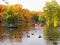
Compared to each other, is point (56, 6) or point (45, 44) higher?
point (56, 6)

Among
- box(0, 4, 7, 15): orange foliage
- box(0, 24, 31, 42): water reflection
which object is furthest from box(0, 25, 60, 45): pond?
box(0, 4, 7, 15): orange foliage

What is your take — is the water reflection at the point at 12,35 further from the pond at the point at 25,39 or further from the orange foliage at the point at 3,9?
the orange foliage at the point at 3,9

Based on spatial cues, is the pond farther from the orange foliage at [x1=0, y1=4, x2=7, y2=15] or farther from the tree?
the orange foliage at [x1=0, y1=4, x2=7, y2=15]

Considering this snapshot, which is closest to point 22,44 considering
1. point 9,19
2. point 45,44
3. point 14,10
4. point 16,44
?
point 16,44

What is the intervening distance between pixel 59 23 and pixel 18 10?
23234 millimetres

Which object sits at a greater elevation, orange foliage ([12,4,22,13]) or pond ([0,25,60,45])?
orange foliage ([12,4,22,13])

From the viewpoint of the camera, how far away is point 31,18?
97.1m

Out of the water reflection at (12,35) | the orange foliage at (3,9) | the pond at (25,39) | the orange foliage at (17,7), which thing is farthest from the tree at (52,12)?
the pond at (25,39)

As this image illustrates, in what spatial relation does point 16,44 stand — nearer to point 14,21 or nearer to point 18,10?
point 14,21

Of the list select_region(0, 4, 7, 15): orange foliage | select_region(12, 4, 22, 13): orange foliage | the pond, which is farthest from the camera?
select_region(0, 4, 7, 15): orange foliage

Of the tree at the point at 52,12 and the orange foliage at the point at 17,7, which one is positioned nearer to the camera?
the tree at the point at 52,12

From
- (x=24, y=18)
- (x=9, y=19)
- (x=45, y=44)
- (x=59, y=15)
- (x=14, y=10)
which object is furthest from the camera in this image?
(x=24, y=18)

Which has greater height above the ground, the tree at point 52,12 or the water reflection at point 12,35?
the tree at point 52,12

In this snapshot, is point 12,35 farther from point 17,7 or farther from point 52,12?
point 17,7
